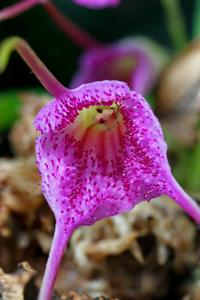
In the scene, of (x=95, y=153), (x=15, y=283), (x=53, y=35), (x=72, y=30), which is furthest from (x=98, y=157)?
(x=53, y=35)

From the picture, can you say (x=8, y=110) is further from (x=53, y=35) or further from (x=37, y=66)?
(x=37, y=66)

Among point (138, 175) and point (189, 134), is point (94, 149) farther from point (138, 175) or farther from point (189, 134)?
point (189, 134)

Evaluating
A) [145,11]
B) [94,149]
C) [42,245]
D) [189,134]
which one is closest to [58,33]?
[145,11]

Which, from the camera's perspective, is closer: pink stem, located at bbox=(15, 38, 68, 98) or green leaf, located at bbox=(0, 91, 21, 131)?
pink stem, located at bbox=(15, 38, 68, 98)

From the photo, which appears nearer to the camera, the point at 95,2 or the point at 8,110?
the point at 95,2

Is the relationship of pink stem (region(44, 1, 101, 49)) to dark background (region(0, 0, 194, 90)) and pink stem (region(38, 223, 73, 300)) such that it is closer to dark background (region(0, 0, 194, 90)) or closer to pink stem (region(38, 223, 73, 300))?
dark background (region(0, 0, 194, 90))

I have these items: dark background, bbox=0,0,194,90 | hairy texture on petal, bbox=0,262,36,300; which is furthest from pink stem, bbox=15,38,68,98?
dark background, bbox=0,0,194,90
